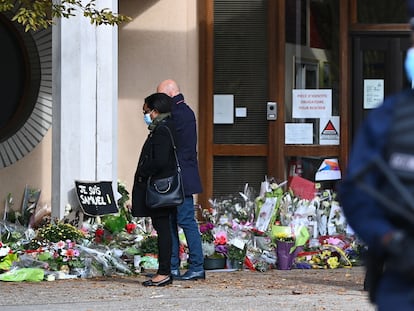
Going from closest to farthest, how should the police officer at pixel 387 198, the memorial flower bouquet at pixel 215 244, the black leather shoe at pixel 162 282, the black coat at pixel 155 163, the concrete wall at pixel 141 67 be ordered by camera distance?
the police officer at pixel 387 198 → the black coat at pixel 155 163 → the black leather shoe at pixel 162 282 → the memorial flower bouquet at pixel 215 244 → the concrete wall at pixel 141 67

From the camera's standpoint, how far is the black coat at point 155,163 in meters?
7.55

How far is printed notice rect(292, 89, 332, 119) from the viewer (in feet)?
37.2

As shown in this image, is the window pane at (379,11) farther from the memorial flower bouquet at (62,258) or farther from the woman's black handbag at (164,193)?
the memorial flower bouquet at (62,258)

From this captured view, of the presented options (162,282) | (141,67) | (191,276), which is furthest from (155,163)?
(141,67)

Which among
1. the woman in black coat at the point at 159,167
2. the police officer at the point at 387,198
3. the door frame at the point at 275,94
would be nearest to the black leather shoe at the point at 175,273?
the woman in black coat at the point at 159,167

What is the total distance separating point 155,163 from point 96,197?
6.29ft

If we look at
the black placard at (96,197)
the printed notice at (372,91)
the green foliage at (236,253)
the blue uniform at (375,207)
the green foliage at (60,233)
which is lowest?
the green foliage at (236,253)

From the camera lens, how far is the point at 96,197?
30.6 feet

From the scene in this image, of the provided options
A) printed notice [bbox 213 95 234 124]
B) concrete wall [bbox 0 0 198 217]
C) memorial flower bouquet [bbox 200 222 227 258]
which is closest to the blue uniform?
memorial flower bouquet [bbox 200 222 227 258]

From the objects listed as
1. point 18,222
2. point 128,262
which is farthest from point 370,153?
point 18,222

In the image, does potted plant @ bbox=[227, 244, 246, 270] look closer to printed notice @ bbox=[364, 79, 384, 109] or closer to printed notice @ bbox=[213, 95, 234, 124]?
printed notice @ bbox=[213, 95, 234, 124]

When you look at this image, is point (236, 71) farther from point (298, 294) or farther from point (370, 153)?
point (370, 153)

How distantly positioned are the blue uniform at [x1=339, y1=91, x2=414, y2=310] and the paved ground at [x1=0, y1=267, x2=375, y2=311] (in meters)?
4.19

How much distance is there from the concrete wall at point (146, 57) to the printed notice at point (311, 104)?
1181mm
